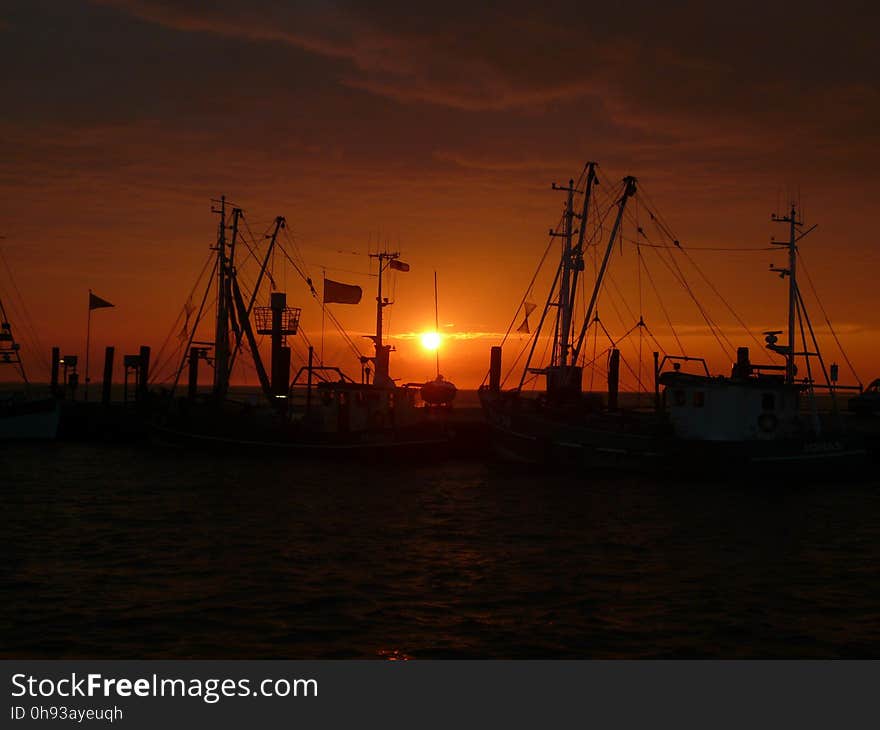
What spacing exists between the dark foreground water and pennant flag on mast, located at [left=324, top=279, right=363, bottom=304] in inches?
864

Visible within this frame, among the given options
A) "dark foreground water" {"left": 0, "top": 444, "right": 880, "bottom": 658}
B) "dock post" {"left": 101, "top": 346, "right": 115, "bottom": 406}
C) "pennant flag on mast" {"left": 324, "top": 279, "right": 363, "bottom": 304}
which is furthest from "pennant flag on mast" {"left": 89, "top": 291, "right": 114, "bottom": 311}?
"dark foreground water" {"left": 0, "top": 444, "right": 880, "bottom": 658}

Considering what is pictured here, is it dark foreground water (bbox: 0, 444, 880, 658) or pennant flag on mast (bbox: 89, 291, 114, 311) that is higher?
pennant flag on mast (bbox: 89, 291, 114, 311)

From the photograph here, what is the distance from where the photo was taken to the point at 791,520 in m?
32.3

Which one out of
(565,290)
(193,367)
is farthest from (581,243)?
(193,367)

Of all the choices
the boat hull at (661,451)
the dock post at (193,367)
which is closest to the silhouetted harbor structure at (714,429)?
the boat hull at (661,451)

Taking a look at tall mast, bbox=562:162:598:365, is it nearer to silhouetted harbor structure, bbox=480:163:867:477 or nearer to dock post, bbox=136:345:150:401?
silhouetted harbor structure, bbox=480:163:867:477

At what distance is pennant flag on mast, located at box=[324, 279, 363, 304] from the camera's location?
6038 centimetres

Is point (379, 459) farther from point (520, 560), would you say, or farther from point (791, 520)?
point (520, 560)

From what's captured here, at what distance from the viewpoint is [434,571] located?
74.3 feet

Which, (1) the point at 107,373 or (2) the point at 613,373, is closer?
(2) the point at 613,373

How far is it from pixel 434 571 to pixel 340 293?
39994 mm

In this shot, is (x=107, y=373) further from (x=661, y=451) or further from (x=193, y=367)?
(x=661, y=451)
